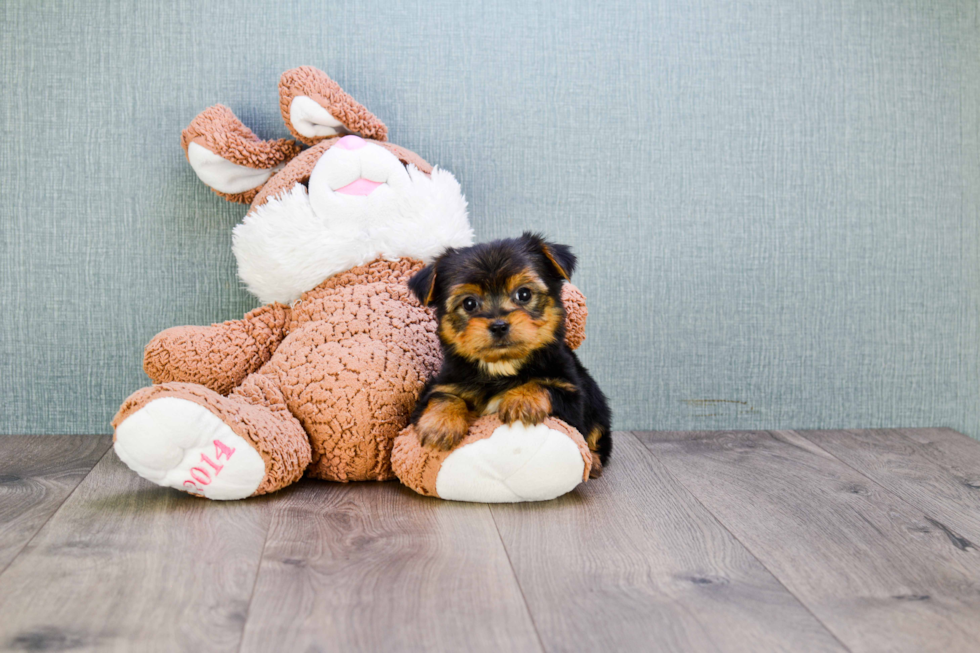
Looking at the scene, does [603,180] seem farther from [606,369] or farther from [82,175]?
[82,175]

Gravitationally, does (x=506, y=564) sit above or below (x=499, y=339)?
below

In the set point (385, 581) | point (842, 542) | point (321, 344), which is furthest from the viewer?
point (321, 344)

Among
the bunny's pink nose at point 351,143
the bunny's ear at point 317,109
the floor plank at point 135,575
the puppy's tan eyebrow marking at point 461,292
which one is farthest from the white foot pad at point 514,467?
the bunny's ear at point 317,109

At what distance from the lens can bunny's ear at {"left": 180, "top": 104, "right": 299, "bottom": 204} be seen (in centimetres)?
221

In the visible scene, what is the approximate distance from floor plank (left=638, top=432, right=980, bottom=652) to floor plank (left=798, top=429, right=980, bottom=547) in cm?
6

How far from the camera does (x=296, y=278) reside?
7.07ft

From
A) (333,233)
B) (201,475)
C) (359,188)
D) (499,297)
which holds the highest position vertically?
(359,188)

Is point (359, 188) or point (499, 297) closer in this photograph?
point (499, 297)

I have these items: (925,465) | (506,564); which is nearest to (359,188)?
(506,564)

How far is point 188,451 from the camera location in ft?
5.71

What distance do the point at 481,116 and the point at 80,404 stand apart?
60.3 inches

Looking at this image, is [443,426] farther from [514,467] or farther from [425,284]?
[425,284]

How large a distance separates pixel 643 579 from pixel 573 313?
0.90 m

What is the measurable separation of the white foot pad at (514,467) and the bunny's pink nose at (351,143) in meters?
0.87
